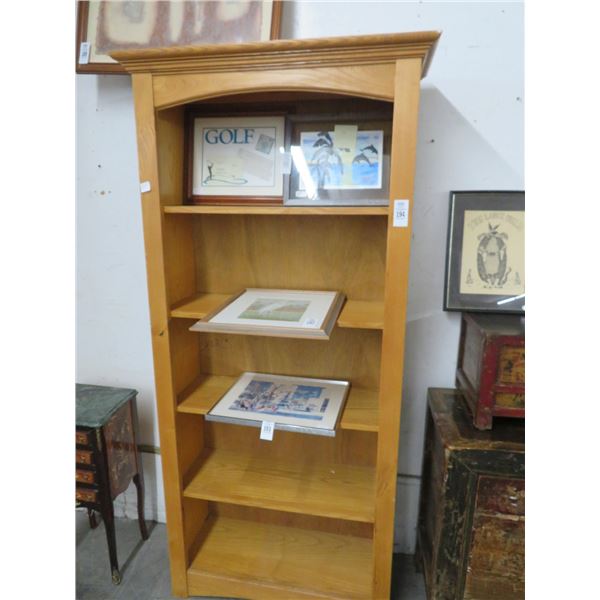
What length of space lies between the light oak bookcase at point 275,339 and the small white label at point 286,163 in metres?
0.15

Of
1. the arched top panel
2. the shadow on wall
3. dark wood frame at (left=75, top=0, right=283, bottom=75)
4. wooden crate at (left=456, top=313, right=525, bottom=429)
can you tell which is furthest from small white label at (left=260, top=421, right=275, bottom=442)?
dark wood frame at (left=75, top=0, right=283, bottom=75)

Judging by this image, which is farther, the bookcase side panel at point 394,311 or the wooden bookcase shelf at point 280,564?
the wooden bookcase shelf at point 280,564

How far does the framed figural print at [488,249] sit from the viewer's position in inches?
54.8

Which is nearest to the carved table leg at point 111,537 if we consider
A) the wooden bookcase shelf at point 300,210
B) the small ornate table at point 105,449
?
the small ornate table at point 105,449

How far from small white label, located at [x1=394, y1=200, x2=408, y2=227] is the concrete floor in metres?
1.39

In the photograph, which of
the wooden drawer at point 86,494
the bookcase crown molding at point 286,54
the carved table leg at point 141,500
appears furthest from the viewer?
the carved table leg at point 141,500

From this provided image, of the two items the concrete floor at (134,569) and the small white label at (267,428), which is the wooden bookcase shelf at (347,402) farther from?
the concrete floor at (134,569)

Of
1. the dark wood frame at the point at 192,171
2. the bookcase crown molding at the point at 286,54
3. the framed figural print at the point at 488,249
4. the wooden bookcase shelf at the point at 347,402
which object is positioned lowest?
the wooden bookcase shelf at the point at 347,402

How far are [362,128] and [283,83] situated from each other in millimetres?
319

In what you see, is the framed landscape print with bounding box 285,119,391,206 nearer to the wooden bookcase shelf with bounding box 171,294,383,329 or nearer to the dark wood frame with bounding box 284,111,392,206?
the dark wood frame with bounding box 284,111,392,206

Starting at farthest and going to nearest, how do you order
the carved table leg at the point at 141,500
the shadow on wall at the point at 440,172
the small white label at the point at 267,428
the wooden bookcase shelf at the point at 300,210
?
1. the carved table leg at the point at 141,500
2. the shadow on wall at the point at 440,172
3. the small white label at the point at 267,428
4. the wooden bookcase shelf at the point at 300,210

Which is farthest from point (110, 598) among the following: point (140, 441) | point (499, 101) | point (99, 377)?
point (499, 101)

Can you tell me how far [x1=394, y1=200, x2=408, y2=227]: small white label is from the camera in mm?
1089

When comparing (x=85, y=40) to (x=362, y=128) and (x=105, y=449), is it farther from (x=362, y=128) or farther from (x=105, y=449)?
(x=105, y=449)
